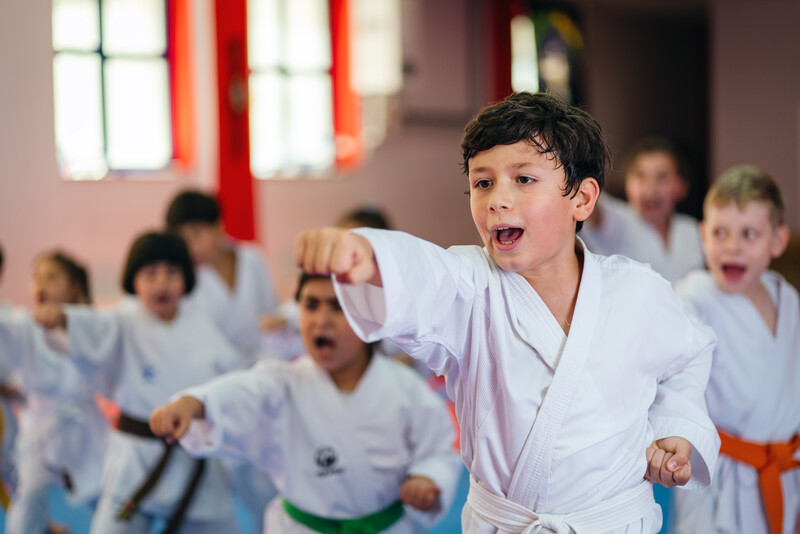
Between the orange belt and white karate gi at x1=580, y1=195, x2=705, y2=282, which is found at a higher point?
white karate gi at x1=580, y1=195, x2=705, y2=282

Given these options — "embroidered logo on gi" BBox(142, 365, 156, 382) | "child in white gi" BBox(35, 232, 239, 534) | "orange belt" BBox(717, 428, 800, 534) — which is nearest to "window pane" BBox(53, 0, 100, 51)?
"child in white gi" BBox(35, 232, 239, 534)

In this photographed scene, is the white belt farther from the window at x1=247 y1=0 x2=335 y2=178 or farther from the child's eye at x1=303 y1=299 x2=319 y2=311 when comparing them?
the window at x1=247 y1=0 x2=335 y2=178

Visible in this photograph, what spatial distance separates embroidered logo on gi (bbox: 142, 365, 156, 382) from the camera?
2.83 meters

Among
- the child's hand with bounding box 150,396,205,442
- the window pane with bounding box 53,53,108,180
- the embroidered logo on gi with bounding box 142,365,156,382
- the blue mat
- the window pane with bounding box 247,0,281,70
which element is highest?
the window pane with bounding box 247,0,281,70

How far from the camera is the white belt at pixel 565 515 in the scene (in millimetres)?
1467

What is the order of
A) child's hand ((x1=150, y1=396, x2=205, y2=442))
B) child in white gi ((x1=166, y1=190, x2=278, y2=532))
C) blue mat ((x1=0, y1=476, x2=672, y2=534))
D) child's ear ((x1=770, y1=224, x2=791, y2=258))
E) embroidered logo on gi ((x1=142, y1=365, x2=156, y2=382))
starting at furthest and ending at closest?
child in white gi ((x1=166, y1=190, x2=278, y2=532)) < blue mat ((x1=0, y1=476, x2=672, y2=534)) < embroidered logo on gi ((x1=142, y1=365, x2=156, y2=382)) < child's ear ((x1=770, y1=224, x2=791, y2=258)) < child's hand ((x1=150, y1=396, x2=205, y2=442))

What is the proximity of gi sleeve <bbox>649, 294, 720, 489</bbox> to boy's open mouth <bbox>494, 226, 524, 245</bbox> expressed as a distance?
375 mm

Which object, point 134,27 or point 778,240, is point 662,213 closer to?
point 778,240

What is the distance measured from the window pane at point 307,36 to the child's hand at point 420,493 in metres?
5.13

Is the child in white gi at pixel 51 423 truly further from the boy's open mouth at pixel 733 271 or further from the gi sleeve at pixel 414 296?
the boy's open mouth at pixel 733 271

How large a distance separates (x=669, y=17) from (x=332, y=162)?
472 cm

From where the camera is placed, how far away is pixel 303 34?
22.2 ft

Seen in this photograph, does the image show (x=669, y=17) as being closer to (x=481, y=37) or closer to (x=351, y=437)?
(x=481, y=37)

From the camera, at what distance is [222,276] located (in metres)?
3.80
